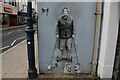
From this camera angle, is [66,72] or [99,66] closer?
[99,66]

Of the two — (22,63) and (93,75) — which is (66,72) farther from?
(22,63)

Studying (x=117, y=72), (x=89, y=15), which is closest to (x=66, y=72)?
(x=117, y=72)

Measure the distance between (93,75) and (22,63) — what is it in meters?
2.93

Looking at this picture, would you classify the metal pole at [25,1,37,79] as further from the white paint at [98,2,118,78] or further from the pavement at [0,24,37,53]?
the pavement at [0,24,37,53]

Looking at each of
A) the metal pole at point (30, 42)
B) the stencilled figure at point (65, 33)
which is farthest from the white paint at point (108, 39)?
the metal pole at point (30, 42)

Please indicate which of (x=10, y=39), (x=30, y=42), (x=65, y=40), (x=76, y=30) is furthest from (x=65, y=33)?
(x=10, y=39)

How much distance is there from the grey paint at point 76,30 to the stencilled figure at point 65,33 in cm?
13

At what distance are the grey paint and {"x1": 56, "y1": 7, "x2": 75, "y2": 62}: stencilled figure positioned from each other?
129 millimetres

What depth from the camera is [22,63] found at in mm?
5344

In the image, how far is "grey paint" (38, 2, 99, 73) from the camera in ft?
13.0

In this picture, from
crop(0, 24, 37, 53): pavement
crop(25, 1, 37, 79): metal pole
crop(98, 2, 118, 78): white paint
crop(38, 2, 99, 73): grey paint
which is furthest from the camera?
crop(0, 24, 37, 53): pavement

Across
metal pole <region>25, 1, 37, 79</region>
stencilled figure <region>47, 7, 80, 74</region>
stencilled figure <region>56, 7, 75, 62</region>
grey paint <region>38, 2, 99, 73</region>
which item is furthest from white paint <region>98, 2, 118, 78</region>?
metal pole <region>25, 1, 37, 79</region>

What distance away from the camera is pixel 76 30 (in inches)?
161

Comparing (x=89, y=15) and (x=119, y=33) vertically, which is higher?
(x=89, y=15)
